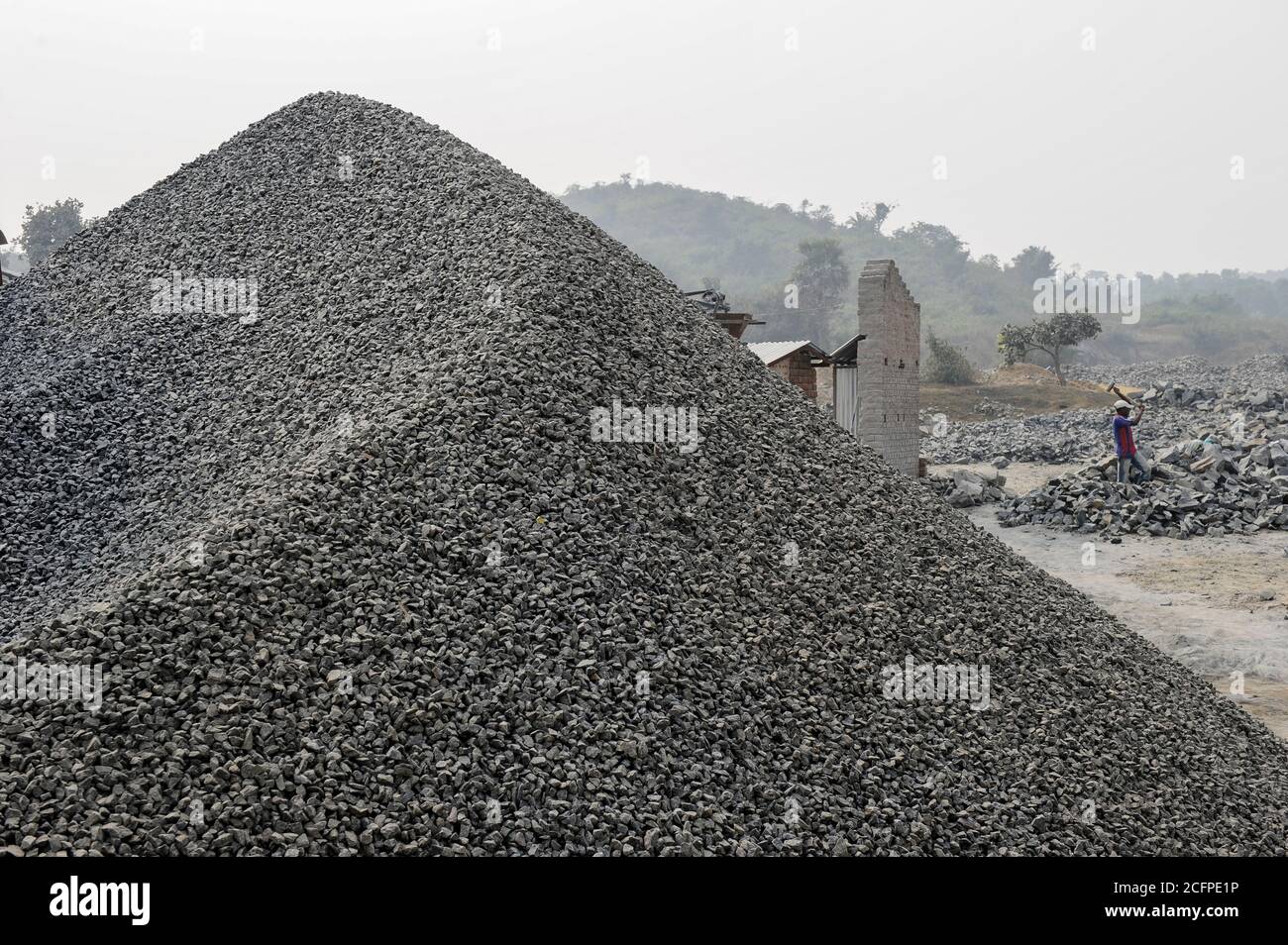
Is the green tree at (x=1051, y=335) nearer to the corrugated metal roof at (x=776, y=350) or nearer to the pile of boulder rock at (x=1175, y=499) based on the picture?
the pile of boulder rock at (x=1175, y=499)

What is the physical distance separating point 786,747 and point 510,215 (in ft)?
21.2

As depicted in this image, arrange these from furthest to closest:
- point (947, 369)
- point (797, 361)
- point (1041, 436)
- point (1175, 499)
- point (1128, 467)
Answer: point (947, 369) → point (1041, 436) → point (797, 361) → point (1128, 467) → point (1175, 499)

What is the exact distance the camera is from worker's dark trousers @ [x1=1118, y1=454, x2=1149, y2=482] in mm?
16391

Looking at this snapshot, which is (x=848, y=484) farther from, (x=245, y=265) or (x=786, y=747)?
(x=245, y=265)

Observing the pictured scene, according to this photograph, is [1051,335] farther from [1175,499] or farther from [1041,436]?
[1175,499]

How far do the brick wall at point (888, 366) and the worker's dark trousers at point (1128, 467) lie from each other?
10.9 feet

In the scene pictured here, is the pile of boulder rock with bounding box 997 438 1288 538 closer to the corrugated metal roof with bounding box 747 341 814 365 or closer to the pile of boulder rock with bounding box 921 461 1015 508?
the pile of boulder rock with bounding box 921 461 1015 508

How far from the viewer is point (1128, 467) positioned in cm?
1656

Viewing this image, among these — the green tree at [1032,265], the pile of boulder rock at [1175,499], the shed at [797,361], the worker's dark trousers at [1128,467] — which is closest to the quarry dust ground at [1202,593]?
the pile of boulder rock at [1175,499]

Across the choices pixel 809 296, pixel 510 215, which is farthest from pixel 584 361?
pixel 809 296

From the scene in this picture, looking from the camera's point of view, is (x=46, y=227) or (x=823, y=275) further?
(x=823, y=275)

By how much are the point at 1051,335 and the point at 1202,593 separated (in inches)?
1393

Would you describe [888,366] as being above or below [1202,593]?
above

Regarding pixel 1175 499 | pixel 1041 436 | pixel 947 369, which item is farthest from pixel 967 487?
pixel 947 369
